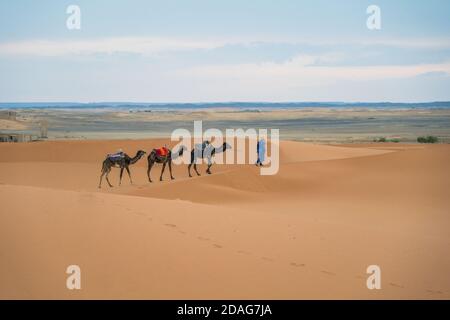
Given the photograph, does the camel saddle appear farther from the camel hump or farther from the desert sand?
the desert sand

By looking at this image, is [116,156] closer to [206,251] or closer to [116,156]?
[116,156]

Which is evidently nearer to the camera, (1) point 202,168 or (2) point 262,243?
(2) point 262,243

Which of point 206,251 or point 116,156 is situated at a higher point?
point 116,156

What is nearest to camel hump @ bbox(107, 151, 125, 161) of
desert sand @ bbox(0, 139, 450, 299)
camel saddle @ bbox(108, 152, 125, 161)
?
camel saddle @ bbox(108, 152, 125, 161)

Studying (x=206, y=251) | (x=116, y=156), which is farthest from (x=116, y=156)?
(x=206, y=251)

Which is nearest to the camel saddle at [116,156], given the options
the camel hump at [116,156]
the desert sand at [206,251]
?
the camel hump at [116,156]

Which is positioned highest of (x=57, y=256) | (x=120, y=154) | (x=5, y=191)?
(x=120, y=154)

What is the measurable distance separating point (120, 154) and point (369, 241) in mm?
12129

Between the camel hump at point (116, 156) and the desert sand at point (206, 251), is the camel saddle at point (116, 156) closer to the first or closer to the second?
the camel hump at point (116, 156)

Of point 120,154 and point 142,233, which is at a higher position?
point 120,154

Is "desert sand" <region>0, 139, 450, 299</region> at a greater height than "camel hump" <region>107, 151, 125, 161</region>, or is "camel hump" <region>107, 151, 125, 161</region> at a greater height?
"camel hump" <region>107, 151, 125, 161</region>

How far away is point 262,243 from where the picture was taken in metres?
8.66

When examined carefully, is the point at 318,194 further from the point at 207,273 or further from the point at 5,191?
the point at 207,273
